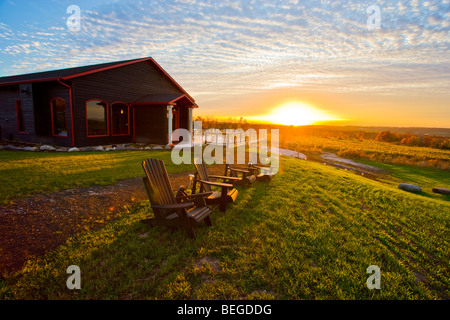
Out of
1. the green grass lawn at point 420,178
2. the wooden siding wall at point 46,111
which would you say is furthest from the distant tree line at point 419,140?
the wooden siding wall at point 46,111

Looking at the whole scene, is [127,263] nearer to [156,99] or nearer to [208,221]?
[208,221]

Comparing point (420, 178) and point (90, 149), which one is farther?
point (420, 178)

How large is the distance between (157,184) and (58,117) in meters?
12.7

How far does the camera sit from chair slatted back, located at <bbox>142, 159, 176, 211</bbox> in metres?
3.64

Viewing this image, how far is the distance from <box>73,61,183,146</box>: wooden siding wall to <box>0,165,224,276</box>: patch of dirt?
27.7ft

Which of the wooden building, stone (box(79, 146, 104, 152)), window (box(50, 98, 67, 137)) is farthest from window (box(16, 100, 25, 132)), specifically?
stone (box(79, 146, 104, 152))

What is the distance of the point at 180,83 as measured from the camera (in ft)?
63.2

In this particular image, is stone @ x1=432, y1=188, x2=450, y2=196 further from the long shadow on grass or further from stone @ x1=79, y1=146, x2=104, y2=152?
stone @ x1=79, y1=146, x2=104, y2=152

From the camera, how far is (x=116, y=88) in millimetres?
13938

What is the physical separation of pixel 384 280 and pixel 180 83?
19495 millimetres

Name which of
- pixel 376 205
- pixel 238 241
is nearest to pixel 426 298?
pixel 238 241

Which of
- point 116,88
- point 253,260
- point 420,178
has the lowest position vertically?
point 420,178

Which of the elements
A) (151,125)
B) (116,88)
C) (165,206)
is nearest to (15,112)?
(116,88)

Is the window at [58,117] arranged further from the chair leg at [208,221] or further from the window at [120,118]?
the chair leg at [208,221]
